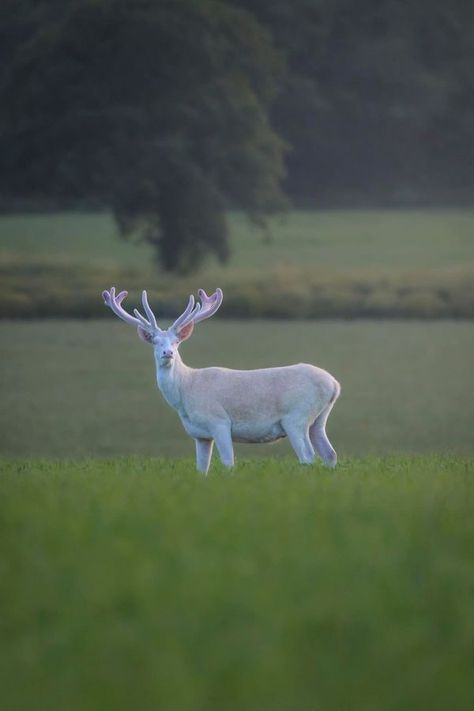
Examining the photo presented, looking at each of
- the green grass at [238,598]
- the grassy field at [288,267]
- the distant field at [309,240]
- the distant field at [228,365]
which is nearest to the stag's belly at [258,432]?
the green grass at [238,598]

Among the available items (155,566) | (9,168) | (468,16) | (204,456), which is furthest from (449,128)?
(155,566)

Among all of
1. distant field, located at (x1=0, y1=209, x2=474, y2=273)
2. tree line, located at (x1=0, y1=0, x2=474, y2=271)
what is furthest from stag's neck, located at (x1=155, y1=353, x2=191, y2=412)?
distant field, located at (x1=0, y1=209, x2=474, y2=273)

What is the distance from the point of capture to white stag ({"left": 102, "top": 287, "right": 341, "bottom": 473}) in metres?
12.3

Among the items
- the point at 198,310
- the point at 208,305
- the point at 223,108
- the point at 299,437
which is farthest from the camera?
the point at 223,108

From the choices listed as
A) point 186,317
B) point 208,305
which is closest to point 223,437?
point 186,317

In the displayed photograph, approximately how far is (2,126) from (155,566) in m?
36.6

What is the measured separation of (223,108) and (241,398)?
3194cm

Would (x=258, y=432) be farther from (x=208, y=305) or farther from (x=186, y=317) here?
(x=208, y=305)

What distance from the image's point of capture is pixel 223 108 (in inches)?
1714

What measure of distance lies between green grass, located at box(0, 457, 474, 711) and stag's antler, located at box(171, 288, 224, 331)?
209 centimetres

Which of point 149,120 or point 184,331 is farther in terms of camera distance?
point 149,120

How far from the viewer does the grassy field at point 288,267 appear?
1660 inches

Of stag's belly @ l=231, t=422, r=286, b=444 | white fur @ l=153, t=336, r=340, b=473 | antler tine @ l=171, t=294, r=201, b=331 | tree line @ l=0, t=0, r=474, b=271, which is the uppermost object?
tree line @ l=0, t=0, r=474, b=271

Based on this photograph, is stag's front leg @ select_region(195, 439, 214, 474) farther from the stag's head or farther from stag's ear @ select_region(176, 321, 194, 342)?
stag's ear @ select_region(176, 321, 194, 342)
